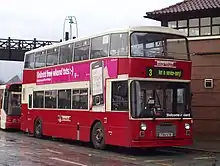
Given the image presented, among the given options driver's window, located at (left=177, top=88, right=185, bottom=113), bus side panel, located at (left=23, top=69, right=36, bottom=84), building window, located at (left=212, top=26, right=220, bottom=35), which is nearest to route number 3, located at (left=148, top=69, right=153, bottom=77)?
driver's window, located at (left=177, top=88, right=185, bottom=113)

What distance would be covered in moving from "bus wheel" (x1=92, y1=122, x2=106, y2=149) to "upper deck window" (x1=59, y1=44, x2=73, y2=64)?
12.0 ft

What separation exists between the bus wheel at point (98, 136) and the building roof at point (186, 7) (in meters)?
8.34

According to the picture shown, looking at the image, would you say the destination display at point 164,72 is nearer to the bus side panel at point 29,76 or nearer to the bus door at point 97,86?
the bus door at point 97,86

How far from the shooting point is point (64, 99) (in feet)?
67.8

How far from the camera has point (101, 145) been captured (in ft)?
57.8

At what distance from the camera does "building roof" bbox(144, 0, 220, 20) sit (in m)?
22.8

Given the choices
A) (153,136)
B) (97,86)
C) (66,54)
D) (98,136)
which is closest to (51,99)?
(66,54)

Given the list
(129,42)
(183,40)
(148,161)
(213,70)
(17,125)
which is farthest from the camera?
(17,125)

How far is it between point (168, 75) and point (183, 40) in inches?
68.4

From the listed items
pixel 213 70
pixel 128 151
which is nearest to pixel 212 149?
pixel 128 151

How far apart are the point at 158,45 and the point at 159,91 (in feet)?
5.55

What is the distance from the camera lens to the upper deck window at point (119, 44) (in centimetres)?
1633

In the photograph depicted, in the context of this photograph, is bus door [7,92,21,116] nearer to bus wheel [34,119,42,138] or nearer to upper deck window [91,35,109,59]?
bus wheel [34,119,42,138]

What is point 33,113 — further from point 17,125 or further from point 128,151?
point 128,151
